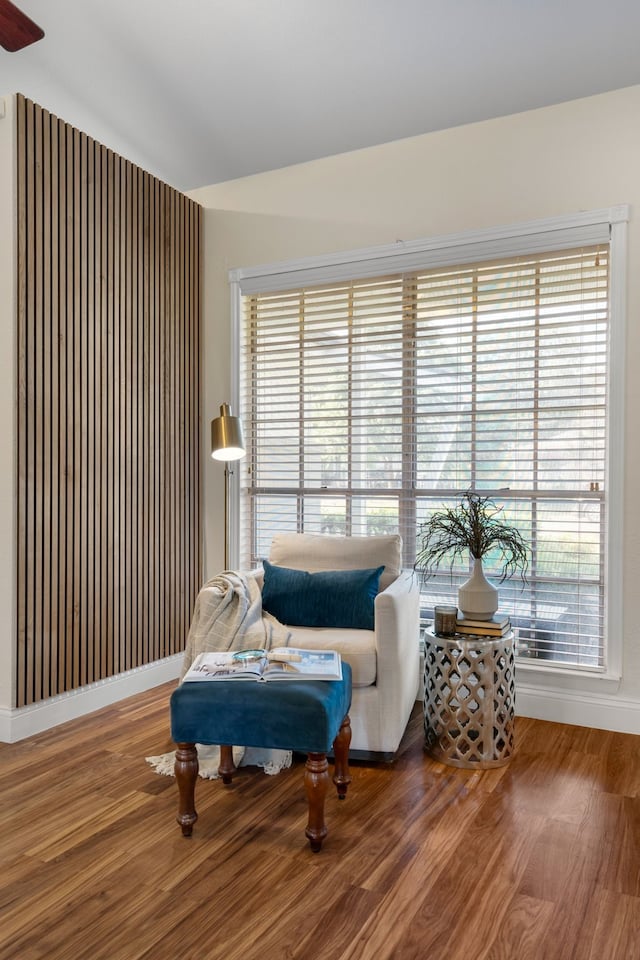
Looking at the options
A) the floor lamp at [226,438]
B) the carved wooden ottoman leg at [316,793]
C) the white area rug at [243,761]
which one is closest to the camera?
the carved wooden ottoman leg at [316,793]

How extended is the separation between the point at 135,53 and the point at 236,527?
253cm

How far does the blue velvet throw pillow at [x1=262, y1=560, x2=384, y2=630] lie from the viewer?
10.2 ft

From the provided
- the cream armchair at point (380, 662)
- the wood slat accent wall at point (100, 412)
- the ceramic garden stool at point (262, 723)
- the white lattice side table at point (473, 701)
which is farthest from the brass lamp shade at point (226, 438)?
the ceramic garden stool at point (262, 723)

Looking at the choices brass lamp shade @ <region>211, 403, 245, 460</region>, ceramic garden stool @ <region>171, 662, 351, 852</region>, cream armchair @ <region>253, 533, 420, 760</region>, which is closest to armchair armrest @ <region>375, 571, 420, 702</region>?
cream armchair @ <region>253, 533, 420, 760</region>

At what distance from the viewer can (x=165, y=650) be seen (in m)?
3.97

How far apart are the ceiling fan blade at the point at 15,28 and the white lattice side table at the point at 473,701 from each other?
2.80 m

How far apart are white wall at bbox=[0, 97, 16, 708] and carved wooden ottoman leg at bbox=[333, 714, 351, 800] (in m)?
1.52

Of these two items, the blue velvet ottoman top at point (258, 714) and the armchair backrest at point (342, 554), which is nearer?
the blue velvet ottoman top at point (258, 714)

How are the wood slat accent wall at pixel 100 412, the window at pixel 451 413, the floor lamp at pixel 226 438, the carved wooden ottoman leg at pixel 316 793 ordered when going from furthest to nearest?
the floor lamp at pixel 226 438 < the window at pixel 451 413 < the wood slat accent wall at pixel 100 412 < the carved wooden ottoman leg at pixel 316 793

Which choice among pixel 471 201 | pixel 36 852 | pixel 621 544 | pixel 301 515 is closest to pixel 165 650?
pixel 301 515

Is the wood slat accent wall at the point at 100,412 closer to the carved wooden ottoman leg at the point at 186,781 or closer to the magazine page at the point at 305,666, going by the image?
the carved wooden ottoman leg at the point at 186,781

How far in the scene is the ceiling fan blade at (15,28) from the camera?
7.89 feet

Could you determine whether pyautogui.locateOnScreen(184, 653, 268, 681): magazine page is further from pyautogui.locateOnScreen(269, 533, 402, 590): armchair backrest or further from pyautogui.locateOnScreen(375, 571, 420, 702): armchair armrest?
pyautogui.locateOnScreen(269, 533, 402, 590): armchair backrest

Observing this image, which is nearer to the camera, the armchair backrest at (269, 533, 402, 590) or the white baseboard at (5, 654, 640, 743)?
the white baseboard at (5, 654, 640, 743)
